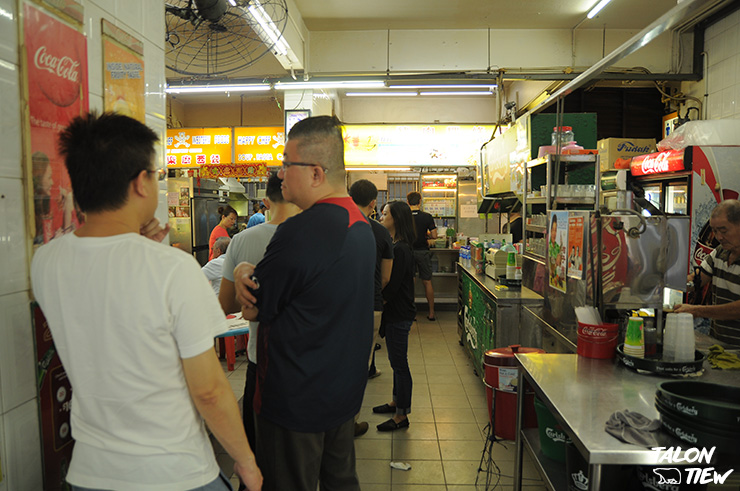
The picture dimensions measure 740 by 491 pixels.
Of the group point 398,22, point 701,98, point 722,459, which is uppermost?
point 398,22

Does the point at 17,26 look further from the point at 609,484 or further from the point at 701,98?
the point at 701,98

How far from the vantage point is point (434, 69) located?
7078 millimetres

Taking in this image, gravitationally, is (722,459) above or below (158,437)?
below

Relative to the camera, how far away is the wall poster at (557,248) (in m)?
3.12

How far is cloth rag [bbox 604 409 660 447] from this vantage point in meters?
1.62

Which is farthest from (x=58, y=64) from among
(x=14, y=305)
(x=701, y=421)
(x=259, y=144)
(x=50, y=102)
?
(x=259, y=144)

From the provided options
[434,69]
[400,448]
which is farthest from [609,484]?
[434,69]

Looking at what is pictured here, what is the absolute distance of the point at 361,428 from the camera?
12.8 feet

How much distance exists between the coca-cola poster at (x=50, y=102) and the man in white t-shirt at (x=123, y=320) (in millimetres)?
322

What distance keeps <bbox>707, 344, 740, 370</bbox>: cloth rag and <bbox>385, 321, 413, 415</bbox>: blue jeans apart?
208 cm

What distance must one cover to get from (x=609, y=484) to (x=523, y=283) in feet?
10.00

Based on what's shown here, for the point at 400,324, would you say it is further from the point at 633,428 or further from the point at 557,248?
the point at 633,428

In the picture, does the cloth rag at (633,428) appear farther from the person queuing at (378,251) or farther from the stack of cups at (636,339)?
the person queuing at (378,251)

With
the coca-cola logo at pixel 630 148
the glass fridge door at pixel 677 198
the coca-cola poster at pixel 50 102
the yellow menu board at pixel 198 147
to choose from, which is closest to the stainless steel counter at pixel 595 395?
the coca-cola poster at pixel 50 102
